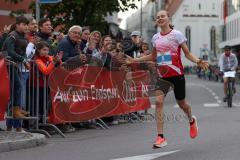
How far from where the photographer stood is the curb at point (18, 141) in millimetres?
10023

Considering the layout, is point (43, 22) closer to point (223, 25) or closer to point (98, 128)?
point (98, 128)

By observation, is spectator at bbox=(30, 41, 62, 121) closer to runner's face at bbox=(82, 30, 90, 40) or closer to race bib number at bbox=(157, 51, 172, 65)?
race bib number at bbox=(157, 51, 172, 65)

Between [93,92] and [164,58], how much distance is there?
3658 mm

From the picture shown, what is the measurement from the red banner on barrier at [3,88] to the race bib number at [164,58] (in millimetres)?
2567

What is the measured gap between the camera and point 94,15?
3055 cm

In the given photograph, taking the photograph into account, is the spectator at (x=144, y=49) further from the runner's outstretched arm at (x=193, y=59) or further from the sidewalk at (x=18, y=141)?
the runner's outstretched arm at (x=193, y=59)

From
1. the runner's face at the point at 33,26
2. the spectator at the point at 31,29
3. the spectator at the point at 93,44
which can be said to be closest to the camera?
the spectator at the point at 31,29

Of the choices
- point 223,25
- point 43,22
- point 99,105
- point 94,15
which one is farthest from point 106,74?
point 223,25

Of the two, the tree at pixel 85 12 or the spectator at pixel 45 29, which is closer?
the spectator at pixel 45 29

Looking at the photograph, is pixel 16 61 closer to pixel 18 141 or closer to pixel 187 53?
pixel 18 141

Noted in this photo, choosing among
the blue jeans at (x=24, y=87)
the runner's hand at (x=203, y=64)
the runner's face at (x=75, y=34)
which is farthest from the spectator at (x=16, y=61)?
the runner's hand at (x=203, y=64)

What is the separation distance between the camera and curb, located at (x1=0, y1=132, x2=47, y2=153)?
1002 centimetres

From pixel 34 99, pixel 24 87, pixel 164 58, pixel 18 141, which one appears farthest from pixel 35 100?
pixel 164 58

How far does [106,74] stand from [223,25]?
301 ft
